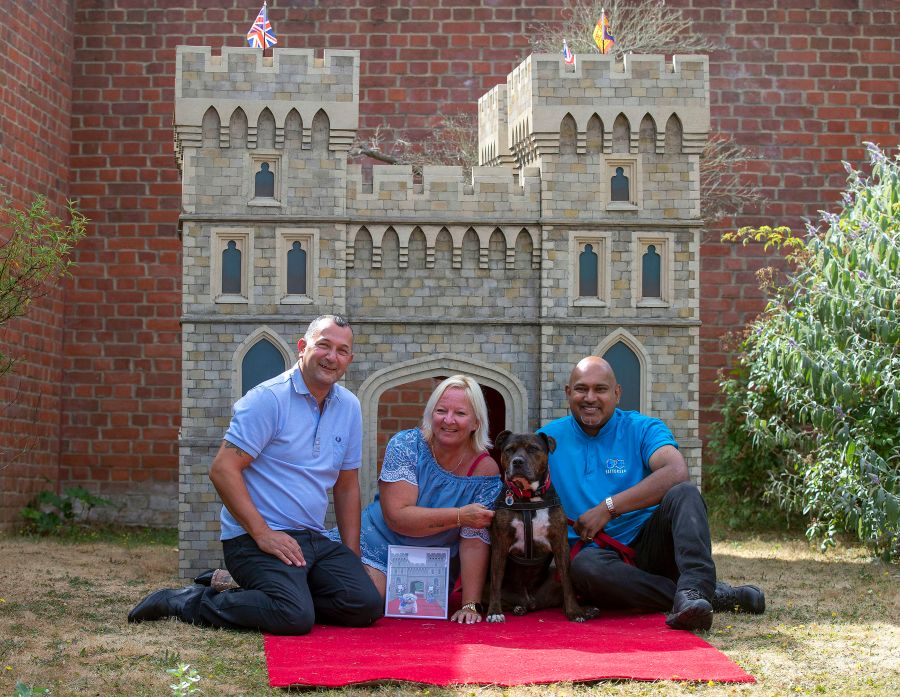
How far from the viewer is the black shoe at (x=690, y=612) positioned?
583cm

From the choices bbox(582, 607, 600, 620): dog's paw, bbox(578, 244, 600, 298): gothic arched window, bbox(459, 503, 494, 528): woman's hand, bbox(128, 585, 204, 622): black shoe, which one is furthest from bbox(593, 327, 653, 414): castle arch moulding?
bbox(128, 585, 204, 622): black shoe

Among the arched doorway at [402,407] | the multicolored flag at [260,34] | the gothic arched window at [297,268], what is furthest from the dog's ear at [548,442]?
the arched doorway at [402,407]

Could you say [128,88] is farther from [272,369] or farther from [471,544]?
[471,544]

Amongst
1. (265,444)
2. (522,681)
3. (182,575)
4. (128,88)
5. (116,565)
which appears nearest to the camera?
(522,681)

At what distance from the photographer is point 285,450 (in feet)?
20.6

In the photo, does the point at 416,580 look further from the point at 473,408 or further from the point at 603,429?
the point at 603,429

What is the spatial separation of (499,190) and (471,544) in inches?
146

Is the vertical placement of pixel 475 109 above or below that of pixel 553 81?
above

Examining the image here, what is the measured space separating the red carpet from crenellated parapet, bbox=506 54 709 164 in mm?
4316

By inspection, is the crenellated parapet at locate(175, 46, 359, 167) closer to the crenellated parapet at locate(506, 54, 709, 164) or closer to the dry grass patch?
the crenellated parapet at locate(506, 54, 709, 164)

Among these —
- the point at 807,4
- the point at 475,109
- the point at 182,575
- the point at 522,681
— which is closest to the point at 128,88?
the point at 475,109

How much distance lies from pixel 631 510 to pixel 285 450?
6.40 ft

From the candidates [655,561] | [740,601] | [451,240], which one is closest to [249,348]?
[451,240]

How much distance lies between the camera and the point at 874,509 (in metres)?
8.96
